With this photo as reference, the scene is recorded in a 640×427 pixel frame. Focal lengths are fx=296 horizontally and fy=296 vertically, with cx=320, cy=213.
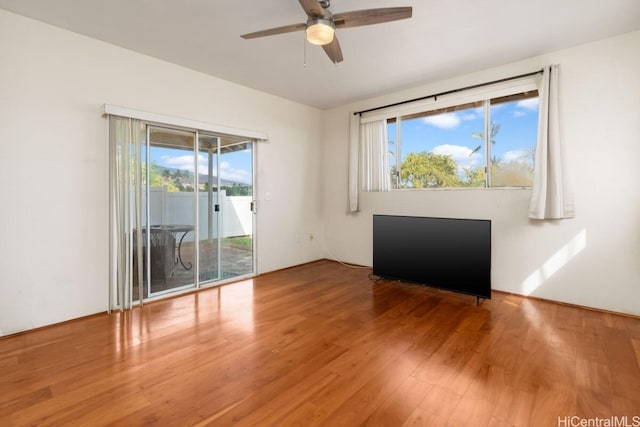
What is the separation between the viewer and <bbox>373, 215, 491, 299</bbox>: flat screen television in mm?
3256

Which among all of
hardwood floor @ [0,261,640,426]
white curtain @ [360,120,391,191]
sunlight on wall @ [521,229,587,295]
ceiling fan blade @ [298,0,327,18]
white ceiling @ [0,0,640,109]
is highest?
white ceiling @ [0,0,640,109]

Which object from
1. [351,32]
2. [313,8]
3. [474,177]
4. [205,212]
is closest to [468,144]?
[474,177]

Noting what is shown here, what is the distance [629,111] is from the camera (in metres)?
2.93

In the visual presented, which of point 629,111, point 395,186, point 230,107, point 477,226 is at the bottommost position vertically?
point 477,226

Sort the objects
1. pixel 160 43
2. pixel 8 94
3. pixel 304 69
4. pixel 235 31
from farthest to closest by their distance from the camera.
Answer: pixel 304 69 → pixel 160 43 → pixel 235 31 → pixel 8 94

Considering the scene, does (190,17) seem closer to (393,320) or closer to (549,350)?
(393,320)

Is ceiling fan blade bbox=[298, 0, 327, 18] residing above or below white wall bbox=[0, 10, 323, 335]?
above

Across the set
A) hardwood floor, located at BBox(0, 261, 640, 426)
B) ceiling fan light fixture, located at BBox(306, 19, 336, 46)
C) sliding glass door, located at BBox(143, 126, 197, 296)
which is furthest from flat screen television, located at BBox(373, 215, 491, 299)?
sliding glass door, located at BBox(143, 126, 197, 296)

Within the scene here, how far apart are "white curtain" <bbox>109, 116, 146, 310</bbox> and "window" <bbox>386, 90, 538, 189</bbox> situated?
3448 mm

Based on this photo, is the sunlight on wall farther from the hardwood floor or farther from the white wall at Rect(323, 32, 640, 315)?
the hardwood floor

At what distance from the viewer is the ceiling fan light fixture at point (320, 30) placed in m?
2.08

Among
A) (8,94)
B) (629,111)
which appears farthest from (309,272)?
(629,111)

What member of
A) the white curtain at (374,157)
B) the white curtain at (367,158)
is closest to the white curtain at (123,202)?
the white curtain at (367,158)

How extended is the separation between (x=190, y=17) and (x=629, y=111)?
4297mm
